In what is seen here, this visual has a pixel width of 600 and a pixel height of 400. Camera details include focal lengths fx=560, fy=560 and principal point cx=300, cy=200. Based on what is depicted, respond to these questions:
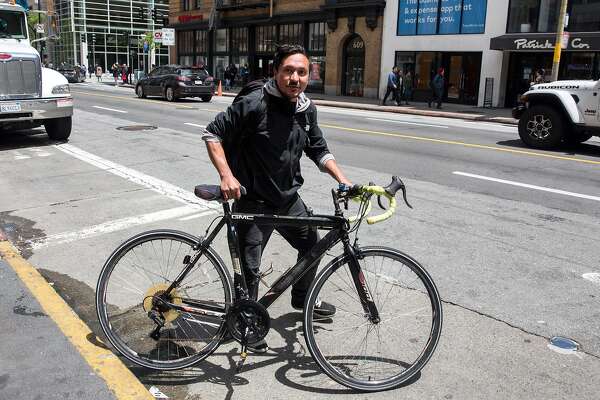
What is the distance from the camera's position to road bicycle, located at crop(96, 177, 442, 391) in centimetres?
315

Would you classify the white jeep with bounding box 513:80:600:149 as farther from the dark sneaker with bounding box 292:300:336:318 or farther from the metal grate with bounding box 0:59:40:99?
the metal grate with bounding box 0:59:40:99

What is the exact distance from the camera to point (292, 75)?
A: 318 centimetres

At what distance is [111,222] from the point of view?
627 centimetres

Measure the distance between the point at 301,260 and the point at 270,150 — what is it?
0.67 meters

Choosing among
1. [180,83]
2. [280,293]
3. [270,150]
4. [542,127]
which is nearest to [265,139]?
[270,150]

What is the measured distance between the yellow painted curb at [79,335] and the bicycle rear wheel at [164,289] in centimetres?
12

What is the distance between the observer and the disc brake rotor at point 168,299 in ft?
11.0

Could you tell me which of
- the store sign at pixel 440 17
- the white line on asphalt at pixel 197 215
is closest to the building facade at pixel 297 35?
the store sign at pixel 440 17

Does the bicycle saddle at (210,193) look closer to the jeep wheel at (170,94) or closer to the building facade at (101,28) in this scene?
the jeep wheel at (170,94)

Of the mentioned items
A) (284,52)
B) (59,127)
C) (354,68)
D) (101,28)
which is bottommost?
(59,127)

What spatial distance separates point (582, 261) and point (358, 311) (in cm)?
282

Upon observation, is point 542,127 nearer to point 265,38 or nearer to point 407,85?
point 407,85

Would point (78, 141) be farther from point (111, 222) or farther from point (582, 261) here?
point (582, 261)

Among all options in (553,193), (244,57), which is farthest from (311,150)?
(244,57)
